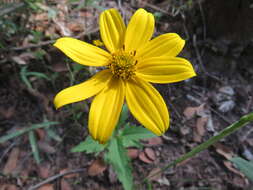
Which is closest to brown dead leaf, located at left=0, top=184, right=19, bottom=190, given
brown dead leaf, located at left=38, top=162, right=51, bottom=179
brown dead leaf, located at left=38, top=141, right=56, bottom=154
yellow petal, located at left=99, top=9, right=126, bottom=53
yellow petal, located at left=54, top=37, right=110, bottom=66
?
brown dead leaf, located at left=38, top=162, right=51, bottom=179

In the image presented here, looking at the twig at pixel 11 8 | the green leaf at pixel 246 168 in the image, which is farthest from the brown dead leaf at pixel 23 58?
the green leaf at pixel 246 168

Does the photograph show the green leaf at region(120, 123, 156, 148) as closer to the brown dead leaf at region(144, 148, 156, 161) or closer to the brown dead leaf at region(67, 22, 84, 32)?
the brown dead leaf at region(144, 148, 156, 161)

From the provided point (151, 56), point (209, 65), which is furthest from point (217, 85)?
point (151, 56)

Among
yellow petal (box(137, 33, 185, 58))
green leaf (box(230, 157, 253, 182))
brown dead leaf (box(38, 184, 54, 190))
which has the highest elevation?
yellow petal (box(137, 33, 185, 58))

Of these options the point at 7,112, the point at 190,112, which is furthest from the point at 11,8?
the point at 190,112

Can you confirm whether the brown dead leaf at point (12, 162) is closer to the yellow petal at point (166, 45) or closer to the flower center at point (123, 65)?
the flower center at point (123, 65)

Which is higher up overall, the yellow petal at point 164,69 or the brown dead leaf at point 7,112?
the yellow petal at point 164,69
